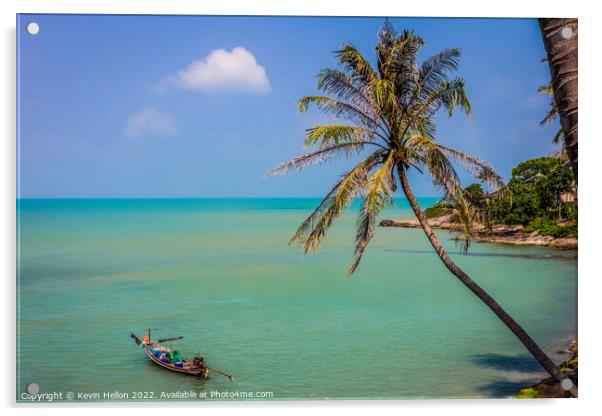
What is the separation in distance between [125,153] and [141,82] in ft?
2.95

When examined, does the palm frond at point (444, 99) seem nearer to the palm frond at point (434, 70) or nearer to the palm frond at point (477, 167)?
the palm frond at point (434, 70)

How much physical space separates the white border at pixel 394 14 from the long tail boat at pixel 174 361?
1.67 feet

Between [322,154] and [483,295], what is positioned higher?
[322,154]

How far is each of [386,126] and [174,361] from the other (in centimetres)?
373

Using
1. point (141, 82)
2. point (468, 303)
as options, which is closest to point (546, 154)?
point (468, 303)

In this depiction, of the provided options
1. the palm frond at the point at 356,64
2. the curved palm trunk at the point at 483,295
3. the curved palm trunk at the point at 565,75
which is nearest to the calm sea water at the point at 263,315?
the curved palm trunk at the point at 483,295

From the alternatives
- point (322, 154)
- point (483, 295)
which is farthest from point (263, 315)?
point (483, 295)

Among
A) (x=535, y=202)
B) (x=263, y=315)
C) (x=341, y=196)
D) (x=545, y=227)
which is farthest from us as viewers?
(x=545, y=227)

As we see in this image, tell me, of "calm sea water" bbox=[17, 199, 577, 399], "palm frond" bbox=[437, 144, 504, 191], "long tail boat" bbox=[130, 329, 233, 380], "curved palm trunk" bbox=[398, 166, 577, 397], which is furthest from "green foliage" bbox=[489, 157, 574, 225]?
"long tail boat" bbox=[130, 329, 233, 380]

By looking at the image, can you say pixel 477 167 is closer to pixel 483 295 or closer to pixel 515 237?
pixel 483 295

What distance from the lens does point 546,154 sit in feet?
27.3

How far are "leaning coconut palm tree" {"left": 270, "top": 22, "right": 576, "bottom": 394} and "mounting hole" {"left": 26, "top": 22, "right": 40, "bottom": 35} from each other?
10.1 feet

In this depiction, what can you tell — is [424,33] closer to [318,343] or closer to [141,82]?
[141,82]

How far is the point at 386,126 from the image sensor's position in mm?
7211
